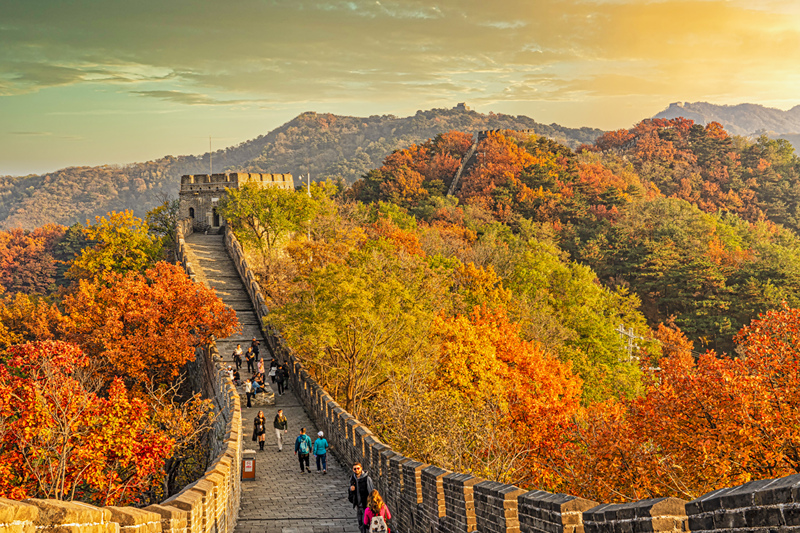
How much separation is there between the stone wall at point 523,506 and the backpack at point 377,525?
57 centimetres

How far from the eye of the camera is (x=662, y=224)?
220ft

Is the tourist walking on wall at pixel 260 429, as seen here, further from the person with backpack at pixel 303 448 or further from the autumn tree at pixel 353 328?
the autumn tree at pixel 353 328

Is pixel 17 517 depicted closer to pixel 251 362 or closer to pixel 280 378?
pixel 280 378

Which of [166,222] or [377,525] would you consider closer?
[377,525]

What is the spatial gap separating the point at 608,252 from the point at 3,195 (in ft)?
484

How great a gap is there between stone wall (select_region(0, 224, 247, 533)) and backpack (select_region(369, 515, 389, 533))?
2.25 m

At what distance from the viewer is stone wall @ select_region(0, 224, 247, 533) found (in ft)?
15.7

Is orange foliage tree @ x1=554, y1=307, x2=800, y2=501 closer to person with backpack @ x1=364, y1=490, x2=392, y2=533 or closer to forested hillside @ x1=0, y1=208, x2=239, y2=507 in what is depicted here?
person with backpack @ x1=364, y1=490, x2=392, y2=533

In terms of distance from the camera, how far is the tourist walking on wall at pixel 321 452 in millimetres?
16453

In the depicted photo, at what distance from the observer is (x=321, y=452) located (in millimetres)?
16469

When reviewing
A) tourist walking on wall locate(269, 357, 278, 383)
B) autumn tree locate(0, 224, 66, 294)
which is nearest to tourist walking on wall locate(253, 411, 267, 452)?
tourist walking on wall locate(269, 357, 278, 383)

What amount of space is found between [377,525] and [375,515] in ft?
0.49

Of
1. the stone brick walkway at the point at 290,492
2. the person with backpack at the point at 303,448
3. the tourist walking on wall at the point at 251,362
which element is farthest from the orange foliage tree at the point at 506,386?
the tourist walking on wall at the point at 251,362

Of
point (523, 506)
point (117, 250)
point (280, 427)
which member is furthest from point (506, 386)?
point (117, 250)
